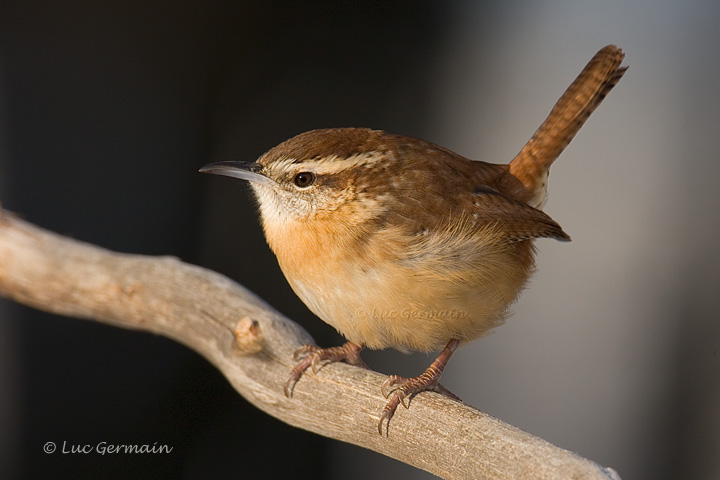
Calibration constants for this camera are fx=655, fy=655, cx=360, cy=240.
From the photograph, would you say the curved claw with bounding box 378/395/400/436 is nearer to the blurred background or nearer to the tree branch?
the tree branch

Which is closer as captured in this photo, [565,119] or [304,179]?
[304,179]

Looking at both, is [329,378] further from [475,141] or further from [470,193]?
[475,141]

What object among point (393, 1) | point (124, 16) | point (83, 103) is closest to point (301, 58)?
point (393, 1)

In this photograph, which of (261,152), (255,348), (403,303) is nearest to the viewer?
(403,303)

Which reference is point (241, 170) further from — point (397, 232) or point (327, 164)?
point (397, 232)

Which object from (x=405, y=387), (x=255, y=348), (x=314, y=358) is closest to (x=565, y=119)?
(x=405, y=387)

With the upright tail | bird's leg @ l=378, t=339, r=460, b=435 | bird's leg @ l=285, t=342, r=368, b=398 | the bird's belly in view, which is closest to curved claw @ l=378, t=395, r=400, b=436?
bird's leg @ l=378, t=339, r=460, b=435
